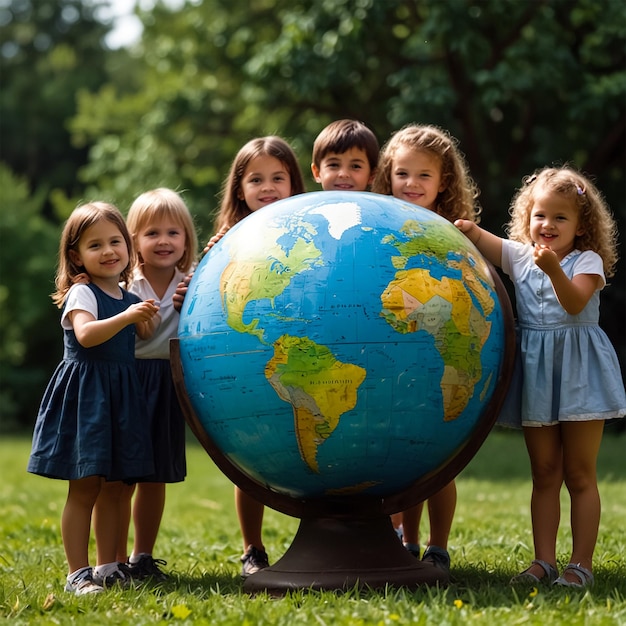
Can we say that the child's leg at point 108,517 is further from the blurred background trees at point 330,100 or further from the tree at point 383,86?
the tree at point 383,86

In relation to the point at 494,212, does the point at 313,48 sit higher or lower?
higher

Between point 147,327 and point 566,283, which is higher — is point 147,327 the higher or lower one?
the lower one

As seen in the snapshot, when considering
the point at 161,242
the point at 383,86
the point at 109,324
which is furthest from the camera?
the point at 383,86

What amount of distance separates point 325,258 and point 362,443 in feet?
2.55

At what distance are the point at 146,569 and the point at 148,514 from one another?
294mm

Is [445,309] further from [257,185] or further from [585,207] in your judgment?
[257,185]

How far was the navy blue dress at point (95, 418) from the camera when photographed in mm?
4852

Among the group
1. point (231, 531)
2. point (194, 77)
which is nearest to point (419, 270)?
point (231, 531)

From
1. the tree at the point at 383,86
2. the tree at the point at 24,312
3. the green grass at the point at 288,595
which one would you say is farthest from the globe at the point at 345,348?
the tree at the point at 24,312

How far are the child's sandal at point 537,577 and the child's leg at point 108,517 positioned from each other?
1924 millimetres

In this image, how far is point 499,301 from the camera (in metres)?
4.72

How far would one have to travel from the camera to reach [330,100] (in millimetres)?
17375

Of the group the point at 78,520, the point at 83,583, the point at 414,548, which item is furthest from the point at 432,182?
the point at 83,583

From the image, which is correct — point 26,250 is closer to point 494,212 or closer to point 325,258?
point 494,212
